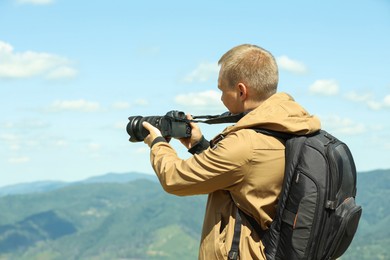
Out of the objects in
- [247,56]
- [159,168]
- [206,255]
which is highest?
[247,56]

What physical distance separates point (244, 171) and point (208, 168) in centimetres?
24

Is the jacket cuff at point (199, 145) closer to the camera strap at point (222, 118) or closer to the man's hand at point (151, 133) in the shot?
the camera strap at point (222, 118)

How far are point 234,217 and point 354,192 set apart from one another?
88 cm

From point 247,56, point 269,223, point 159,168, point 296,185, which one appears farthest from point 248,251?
point 247,56

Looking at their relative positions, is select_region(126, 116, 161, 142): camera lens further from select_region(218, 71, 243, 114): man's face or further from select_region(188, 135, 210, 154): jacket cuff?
select_region(218, 71, 243, 114): man's face

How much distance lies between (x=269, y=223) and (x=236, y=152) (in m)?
0.57

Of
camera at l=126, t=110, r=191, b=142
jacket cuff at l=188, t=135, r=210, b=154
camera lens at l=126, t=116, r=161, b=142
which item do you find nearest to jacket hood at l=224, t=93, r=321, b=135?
camera at l=126, t=110, r=191, b=142

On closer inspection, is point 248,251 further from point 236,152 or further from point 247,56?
point 247,56

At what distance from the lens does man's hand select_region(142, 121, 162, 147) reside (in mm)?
4508

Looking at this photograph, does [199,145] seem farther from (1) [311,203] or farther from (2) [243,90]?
(1) [311,203]

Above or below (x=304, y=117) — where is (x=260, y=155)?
below

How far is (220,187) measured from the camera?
13.4ft

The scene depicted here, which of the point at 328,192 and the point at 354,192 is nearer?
the point at 328,192

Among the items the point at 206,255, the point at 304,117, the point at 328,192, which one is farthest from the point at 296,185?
the point at 206,255
